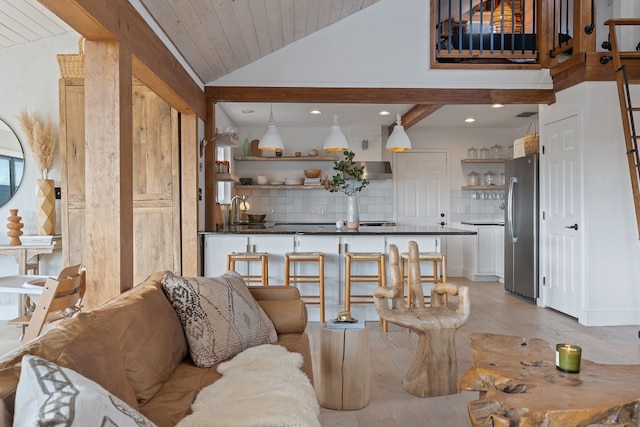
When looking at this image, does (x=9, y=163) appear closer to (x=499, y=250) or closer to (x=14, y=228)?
(x=14, y=228)

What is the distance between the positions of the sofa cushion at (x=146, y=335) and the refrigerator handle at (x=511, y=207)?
5204 mm

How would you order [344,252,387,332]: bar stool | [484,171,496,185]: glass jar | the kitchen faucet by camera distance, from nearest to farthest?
[344,252,387,332]: bar stool < the kitchen faucet < [484,171,496,185]: glass jar

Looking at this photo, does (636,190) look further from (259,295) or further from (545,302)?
(259,295)

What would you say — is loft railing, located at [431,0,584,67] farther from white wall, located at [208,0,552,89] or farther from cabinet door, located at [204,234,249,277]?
cabinet door, located at [204,234,249,277]

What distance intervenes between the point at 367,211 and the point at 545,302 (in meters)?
3.55

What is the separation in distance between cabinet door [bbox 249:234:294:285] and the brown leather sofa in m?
2.34

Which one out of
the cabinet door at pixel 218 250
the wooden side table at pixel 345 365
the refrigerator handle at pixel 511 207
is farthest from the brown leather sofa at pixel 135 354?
the refrigerator handle at pixel 511 207

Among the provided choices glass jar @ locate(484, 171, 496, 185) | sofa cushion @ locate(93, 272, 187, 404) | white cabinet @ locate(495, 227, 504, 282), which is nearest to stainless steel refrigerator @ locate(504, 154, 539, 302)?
white cabinet @ locate(495, 227, 504, 282)

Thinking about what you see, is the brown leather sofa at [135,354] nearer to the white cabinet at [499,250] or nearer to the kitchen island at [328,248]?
the kitchen island at [328,248]

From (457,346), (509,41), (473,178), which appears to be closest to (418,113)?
(509,41)

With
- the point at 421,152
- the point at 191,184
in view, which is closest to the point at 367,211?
the point at 421,152

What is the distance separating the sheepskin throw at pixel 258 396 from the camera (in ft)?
5.08

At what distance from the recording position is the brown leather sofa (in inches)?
50.3

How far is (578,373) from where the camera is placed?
1.95 m
